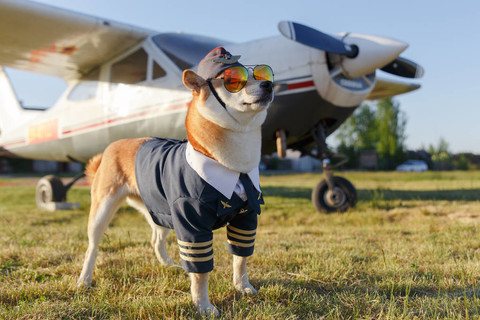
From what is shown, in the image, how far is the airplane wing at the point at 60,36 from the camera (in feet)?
15.3

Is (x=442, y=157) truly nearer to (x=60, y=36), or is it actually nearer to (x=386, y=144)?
(x=386, y=144)

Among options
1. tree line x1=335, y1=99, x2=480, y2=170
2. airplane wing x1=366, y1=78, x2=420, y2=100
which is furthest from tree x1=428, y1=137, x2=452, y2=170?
airplane wing x1=366, y1=78, x2=420, y2=100

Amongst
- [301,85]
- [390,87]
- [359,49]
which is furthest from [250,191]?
[390,87]

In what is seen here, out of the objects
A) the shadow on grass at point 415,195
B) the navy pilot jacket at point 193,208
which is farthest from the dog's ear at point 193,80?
the shadow on grass at point 415,195

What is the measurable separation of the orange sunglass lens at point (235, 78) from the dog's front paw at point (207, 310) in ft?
3.18

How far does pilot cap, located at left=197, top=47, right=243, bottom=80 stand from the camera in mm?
1438

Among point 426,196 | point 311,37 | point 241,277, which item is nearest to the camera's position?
point 241,277

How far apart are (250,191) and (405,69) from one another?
4.30 meters

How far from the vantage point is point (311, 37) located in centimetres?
355

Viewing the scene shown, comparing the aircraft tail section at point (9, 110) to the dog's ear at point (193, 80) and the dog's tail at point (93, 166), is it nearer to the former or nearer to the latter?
the dog's tail at point (93, 166)

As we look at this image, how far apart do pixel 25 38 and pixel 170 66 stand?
2558 millimetres

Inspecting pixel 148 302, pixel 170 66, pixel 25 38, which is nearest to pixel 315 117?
pixel 170 66

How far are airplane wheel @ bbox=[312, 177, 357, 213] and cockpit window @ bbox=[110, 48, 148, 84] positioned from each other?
120 inches

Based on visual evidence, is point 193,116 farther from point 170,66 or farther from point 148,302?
point 170,66
